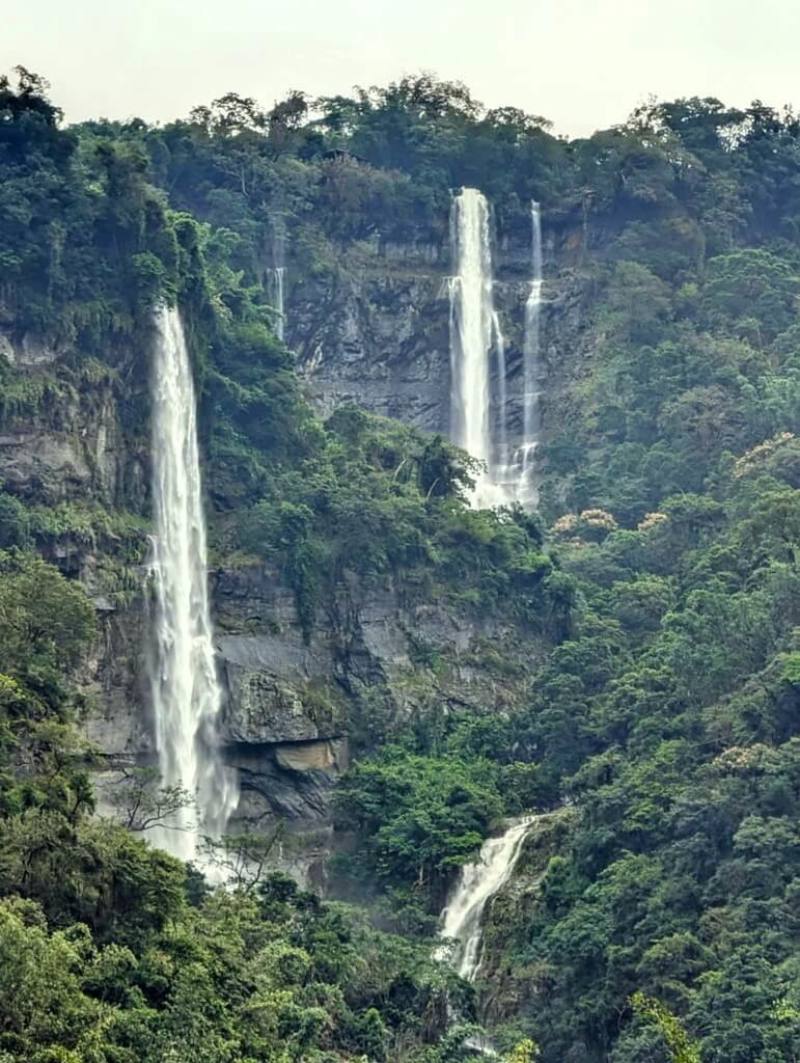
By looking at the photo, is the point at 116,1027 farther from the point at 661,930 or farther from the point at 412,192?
the point at 412,192

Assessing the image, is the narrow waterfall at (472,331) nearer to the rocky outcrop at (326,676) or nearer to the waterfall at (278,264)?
the waterfall at (278,264)

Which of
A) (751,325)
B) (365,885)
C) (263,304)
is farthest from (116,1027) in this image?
(751,325)

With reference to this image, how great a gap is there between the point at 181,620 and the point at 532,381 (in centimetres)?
1955

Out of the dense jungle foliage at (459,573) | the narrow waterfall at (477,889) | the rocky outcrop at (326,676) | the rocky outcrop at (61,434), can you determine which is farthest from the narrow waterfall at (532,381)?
the narrow waterfall at (477,889)

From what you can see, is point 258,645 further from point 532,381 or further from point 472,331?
point 532,381

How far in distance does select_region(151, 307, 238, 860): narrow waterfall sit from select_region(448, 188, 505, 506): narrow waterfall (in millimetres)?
14343

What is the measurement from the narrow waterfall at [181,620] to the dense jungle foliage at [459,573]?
772 millimetres

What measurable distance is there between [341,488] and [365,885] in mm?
9806

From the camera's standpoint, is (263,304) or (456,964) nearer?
(456,964)

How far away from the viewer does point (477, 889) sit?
4566 cm

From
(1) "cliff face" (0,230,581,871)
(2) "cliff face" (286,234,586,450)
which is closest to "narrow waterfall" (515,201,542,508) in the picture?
(2) "cliff face" (286,234,586,450)

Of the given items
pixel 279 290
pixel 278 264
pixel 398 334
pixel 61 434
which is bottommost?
pixel 61 434

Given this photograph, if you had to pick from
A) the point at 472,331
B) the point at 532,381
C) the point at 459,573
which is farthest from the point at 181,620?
the point at 532,381

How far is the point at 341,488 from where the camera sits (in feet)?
172
